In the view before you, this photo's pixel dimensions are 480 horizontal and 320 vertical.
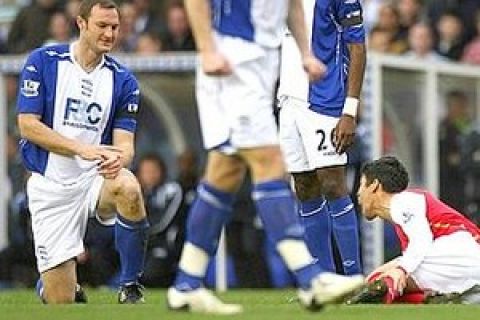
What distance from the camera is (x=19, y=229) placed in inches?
803

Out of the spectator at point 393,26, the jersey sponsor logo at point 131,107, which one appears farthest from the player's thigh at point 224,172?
the spectator at point 393,26

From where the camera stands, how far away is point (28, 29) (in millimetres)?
22953

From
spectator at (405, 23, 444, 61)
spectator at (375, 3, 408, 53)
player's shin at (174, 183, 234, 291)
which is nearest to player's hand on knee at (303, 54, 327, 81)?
player's shin at (174, 183, 234, 291)

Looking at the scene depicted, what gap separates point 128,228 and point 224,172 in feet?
8.39

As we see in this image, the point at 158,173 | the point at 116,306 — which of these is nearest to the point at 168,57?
the point at 158,173

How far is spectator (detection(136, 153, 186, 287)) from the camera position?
64.2 ft

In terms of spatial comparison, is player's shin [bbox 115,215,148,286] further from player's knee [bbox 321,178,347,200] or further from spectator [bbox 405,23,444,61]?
spectator [bbox 405,23,444,61]

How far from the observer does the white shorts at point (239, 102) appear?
9969mm

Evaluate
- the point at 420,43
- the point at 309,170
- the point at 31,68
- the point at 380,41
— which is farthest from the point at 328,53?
the point at 380,41

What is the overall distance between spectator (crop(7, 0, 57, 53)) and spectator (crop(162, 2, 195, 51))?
4.87ft

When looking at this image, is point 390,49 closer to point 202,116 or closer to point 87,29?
point 87,29

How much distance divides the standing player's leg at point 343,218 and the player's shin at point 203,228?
2.91 metres

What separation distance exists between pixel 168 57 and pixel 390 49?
270 cm

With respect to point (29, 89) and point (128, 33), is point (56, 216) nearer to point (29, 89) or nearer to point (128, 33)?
point (29, 89)
